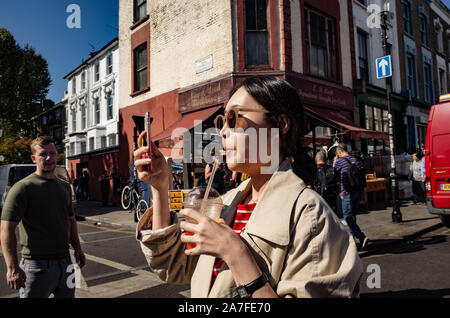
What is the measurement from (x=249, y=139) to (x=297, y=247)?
0.50m

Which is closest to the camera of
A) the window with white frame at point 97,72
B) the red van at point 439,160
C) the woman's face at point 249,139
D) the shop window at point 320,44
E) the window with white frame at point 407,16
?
the woman's face at point 249,139

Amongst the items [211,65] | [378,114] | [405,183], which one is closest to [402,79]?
[378,114]

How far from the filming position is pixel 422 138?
19.2 meters

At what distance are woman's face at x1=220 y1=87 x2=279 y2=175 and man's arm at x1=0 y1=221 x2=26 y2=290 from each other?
2.06 meters

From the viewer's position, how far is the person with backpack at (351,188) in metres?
5.96

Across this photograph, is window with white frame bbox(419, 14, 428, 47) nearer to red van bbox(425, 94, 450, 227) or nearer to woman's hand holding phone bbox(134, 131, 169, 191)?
red van bbox(425, 94, 450, 227)

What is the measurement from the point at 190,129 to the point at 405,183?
9.73 meters

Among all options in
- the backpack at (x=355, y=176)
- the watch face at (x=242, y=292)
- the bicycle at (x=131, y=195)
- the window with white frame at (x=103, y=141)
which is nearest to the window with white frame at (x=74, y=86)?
the window with white frame at (x=103, y=141)

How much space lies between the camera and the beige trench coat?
1074 millimetres

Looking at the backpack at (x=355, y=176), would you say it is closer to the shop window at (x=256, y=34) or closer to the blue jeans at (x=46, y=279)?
the blue jeans at (x=46, y=279)

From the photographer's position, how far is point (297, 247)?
3.62ft

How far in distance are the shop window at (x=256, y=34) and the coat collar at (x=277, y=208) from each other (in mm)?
10422

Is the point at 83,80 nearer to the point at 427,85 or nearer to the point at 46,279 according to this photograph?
the point at 427,85

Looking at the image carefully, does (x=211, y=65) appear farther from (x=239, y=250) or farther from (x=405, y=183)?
(x=239, y=250)
